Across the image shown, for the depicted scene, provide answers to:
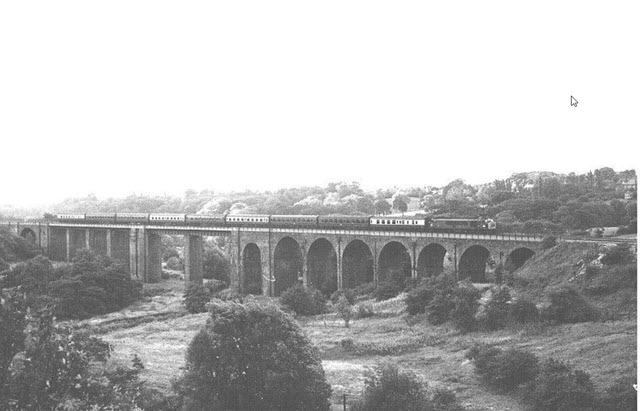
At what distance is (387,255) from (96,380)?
128ft

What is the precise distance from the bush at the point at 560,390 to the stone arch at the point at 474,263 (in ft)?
77.0

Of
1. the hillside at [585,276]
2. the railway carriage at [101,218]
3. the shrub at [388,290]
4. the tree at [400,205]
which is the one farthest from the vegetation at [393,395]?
the tree at [400,205]

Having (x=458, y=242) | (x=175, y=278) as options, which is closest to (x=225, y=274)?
(x=175, y=278)

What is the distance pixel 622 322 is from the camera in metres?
29.2

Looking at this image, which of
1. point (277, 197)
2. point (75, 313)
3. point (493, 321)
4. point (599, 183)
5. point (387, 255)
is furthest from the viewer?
point (277, 197)

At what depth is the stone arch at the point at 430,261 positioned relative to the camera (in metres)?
48.9

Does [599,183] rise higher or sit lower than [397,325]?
higher

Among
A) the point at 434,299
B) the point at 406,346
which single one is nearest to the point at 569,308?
the point at 434,299

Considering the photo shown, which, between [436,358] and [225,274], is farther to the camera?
[225,274]

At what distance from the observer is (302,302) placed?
149 feet

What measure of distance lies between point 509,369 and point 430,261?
83.2ft

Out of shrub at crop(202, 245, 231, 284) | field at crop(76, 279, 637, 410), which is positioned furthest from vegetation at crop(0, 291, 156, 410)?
shrub at crop(202, 245, 231, 284)

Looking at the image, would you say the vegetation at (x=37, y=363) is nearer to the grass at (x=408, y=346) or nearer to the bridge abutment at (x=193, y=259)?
the grass at (x=408, y=346)

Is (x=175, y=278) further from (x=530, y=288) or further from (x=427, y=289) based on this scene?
(x=530, y=288)
